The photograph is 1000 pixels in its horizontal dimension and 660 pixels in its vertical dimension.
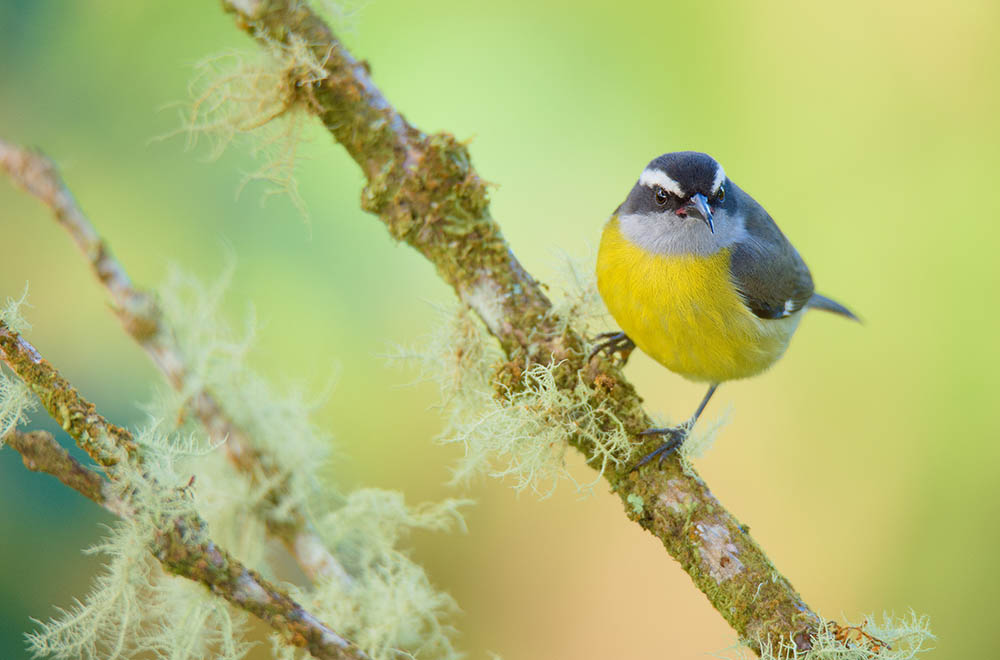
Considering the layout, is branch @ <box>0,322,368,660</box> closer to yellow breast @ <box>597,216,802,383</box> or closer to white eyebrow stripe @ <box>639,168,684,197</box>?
yellow breast @ <box>597,216,802,383</box>

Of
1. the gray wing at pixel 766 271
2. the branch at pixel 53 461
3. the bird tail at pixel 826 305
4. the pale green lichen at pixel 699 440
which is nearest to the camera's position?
the branch at pixel 53 461

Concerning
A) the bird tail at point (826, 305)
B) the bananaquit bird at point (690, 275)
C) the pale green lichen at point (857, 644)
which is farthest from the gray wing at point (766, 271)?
the pale green lichen at point (857, 644)

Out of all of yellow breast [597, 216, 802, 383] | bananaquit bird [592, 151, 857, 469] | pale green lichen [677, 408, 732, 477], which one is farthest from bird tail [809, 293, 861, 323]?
pale green lichen [677, 408, 732, 477]

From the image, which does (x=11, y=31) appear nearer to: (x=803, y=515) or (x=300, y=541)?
(x=300, y=541)

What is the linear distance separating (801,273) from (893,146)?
4.48ft

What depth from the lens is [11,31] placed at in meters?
2.39

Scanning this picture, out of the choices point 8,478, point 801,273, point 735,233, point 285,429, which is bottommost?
point 8,478

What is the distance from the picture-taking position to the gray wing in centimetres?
210

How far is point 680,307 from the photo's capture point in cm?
199

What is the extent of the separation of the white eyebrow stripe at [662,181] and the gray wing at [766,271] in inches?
9.1

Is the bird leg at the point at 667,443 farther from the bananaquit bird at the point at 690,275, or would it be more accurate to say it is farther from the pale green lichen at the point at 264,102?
the pale green lichen at the point at 264,102

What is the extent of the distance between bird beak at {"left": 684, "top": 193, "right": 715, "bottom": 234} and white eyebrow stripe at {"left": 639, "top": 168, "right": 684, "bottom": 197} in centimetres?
3

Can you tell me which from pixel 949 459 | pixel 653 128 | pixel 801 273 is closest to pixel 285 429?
pixel 801 273

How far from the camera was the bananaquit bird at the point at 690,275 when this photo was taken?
198 centimetres
